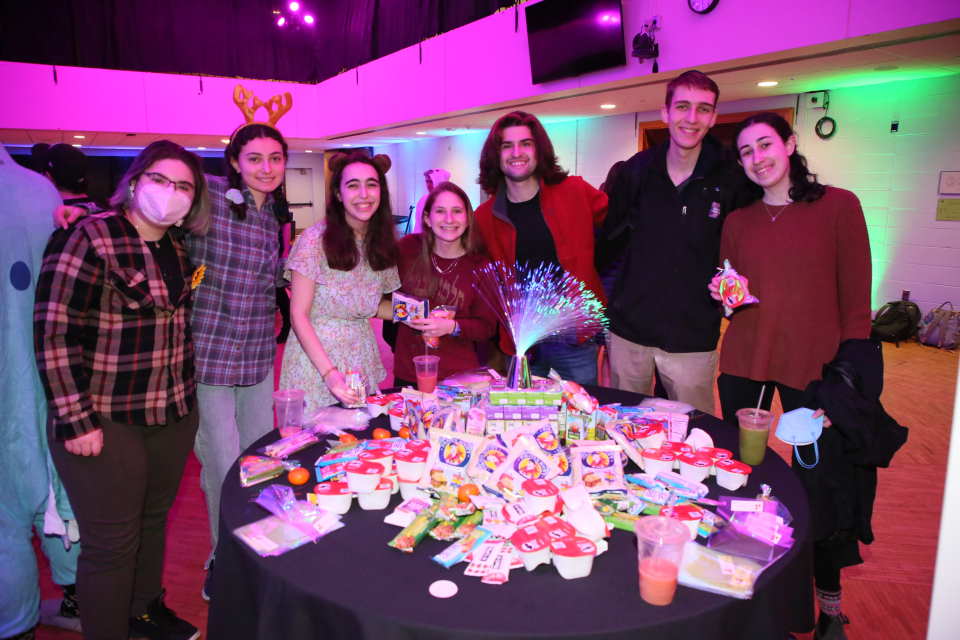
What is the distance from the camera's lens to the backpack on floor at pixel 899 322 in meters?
6.18

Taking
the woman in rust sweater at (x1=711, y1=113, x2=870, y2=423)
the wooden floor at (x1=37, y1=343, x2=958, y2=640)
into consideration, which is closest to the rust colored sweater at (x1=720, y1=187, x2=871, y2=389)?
the woman in rust sweater at (x1=711, y1=113, x2=870, y2=423)

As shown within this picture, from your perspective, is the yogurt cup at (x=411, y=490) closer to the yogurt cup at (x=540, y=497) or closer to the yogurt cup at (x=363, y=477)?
the yogurt cup at (x=363, y=477)

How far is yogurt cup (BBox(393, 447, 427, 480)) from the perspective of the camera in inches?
55.8

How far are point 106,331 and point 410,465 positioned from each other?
0.96m

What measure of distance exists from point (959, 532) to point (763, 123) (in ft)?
5.34

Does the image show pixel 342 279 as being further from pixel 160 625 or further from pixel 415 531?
pixel 160 625

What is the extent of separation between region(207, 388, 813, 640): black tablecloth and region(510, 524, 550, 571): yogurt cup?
0.02m

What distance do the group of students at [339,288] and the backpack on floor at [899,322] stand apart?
5120 mm

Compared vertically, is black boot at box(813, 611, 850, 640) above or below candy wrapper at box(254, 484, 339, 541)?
below

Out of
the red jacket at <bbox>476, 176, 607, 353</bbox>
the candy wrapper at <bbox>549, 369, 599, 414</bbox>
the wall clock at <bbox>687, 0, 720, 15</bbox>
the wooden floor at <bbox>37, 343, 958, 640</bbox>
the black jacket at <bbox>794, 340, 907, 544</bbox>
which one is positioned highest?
the wall clock at <bbox>687, 0, 720, 15</bbox>

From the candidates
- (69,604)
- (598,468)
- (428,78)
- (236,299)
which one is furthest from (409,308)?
(428,78)

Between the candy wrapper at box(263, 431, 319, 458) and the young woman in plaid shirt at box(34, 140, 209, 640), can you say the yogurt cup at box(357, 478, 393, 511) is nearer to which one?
the candy wrapper at box(263, 431, 319, 458)

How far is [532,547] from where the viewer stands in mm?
1142

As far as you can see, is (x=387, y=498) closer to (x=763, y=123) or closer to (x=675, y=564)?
(x=675, y=564)
